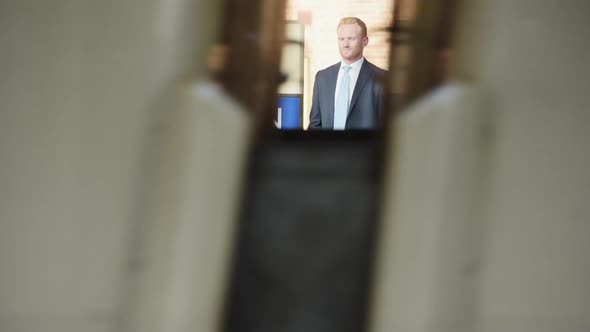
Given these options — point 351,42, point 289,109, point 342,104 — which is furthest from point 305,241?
point 351,42

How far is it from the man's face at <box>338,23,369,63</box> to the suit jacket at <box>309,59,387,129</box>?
0.09m

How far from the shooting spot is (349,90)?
3.40 meters

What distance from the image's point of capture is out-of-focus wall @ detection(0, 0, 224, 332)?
49.0 inches

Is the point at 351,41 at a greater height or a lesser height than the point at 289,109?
greater

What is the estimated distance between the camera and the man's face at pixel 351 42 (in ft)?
11.7

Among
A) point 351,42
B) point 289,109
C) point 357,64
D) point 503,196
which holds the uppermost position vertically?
point 351,42

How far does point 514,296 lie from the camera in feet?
3.82

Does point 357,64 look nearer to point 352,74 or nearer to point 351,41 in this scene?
point 352,74

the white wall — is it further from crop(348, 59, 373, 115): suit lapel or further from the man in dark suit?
crop(348, 59, 373, 115): suit lapel

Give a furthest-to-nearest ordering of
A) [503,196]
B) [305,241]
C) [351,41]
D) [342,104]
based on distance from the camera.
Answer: [351,41] < [342,104] < [305,241] < [503,196]

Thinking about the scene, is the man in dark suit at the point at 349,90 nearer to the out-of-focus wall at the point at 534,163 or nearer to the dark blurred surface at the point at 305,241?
the dark blurred surface at the point at 305,241

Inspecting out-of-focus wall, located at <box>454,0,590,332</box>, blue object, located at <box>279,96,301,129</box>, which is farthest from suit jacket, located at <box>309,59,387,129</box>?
out-of-focus wall, located at <box>454,0,590,332</box>

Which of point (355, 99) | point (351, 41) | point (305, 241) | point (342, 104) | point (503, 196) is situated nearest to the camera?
point (503, 196)

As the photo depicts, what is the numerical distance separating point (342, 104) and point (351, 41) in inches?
19.7
